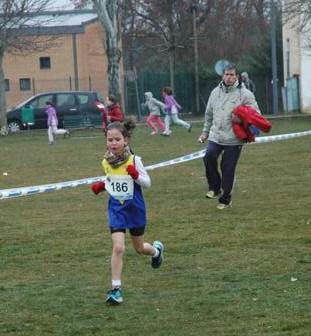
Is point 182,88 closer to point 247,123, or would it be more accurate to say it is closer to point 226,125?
point 226,125

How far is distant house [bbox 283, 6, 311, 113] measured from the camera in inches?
1849

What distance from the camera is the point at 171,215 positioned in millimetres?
12477

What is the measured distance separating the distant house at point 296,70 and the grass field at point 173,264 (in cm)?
2988

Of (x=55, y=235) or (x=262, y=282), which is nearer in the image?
(x=262, y=282)

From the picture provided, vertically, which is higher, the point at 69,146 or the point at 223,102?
the point at 223,102

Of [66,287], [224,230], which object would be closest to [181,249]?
[224,230]

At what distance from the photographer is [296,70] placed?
5028 centimetres

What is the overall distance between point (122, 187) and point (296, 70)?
142ft

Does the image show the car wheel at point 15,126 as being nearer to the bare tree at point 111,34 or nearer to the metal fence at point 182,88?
the bare tree at point 111,34

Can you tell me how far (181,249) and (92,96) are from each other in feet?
105

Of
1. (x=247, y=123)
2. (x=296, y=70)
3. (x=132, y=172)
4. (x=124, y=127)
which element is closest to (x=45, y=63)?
(x=296, y=70)

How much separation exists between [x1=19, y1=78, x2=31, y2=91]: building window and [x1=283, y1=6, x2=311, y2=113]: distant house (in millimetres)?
15233

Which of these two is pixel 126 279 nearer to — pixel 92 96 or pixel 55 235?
pixel 55 235

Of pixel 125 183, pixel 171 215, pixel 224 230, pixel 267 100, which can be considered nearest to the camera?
pixel 125 183
